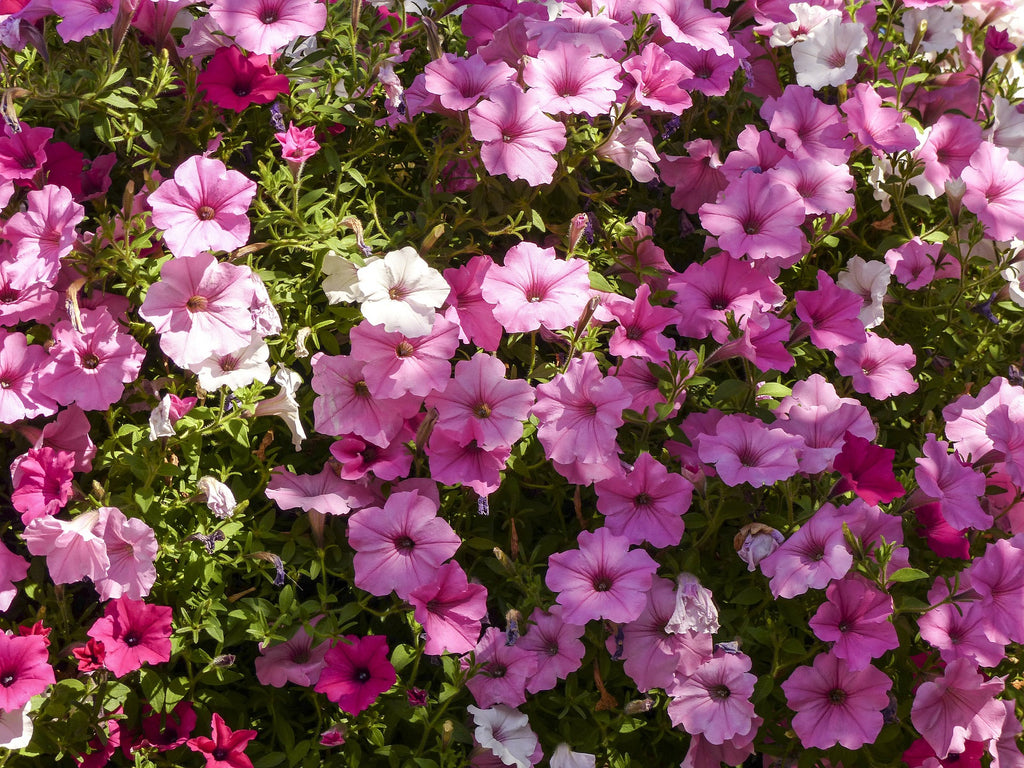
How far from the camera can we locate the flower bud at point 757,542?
4.83ft

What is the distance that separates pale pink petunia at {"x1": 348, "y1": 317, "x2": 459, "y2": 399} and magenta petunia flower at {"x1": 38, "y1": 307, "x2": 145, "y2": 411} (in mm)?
344

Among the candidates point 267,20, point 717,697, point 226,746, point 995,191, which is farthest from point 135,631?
point 995,191

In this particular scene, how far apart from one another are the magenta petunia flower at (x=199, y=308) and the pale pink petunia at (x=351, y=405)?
0.43 feet

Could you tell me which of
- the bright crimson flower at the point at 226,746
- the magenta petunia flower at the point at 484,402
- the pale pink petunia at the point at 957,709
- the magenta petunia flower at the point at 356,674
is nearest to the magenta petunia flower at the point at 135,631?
the bright crimson flower at the point at 226,746

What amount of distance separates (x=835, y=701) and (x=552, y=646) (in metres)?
0.44

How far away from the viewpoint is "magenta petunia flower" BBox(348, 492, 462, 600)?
1.46 meters

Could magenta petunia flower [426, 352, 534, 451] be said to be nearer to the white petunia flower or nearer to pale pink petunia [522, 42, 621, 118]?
the white petunia flower

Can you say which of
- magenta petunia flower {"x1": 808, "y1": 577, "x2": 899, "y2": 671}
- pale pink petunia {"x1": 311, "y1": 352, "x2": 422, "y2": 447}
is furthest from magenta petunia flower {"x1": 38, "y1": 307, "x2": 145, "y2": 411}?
magenta petunia flower {"x1": 808, "y1": 577, "x2": 899, "y2": 671}

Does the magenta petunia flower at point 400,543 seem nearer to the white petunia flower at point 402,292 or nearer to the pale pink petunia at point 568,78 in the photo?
the white petunia flower at point 402,292

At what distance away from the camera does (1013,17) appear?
6.86ft

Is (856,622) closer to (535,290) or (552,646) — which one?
(552,646)

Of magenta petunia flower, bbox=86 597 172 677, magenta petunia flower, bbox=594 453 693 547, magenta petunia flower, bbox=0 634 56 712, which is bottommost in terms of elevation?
magenta petunia flower, bbox=0 634 56 712

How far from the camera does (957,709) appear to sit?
151 cm

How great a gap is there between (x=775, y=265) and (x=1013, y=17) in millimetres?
889
